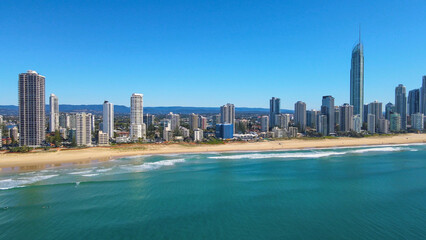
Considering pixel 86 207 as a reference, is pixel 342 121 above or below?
above

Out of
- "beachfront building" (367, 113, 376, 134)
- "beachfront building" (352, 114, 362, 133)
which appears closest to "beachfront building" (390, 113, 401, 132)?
"beachfront building" (367, 113, 376, 134)

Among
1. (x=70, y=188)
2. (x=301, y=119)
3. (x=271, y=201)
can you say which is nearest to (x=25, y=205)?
(x=70, y=188)

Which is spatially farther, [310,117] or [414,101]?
[414,101]

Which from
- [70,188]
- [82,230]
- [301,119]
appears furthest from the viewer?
[301,119]

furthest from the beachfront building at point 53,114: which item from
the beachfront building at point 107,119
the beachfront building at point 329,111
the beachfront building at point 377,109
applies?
the beachfront building at point 377,109

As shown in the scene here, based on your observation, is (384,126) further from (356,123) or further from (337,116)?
(337,116)

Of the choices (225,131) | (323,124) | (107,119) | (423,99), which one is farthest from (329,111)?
(107,119)

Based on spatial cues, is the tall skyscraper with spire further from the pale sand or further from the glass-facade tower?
the pale sand

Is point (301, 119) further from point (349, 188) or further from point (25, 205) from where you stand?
point (25, 205)
